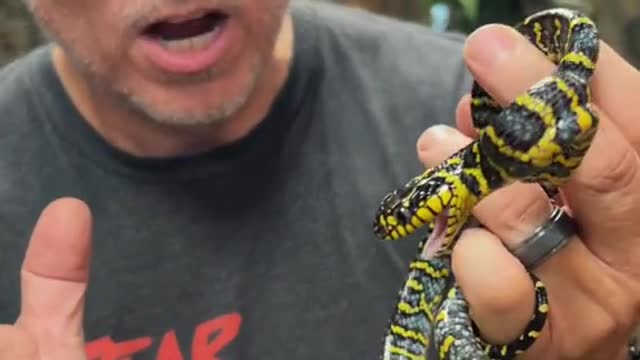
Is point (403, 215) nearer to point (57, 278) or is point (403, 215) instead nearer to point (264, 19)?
point (57, 278)

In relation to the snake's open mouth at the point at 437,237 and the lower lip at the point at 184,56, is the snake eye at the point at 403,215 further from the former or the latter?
the lower lip at the point at 184,56

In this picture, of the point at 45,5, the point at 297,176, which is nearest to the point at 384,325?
the point at 297,176

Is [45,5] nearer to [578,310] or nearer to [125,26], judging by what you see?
[125,26]

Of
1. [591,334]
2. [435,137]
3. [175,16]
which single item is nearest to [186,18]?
[175,16]

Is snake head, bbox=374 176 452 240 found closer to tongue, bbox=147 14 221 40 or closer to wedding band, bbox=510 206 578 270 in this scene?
wedding band, bbox=510 206 578 270

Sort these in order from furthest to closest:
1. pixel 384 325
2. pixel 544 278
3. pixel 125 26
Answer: pixel 384 325 < pixel 125 26 < pixel 544 278

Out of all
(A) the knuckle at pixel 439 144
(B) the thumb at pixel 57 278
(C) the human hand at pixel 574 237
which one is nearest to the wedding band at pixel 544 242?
(C) the human hand at pixel 574 237
